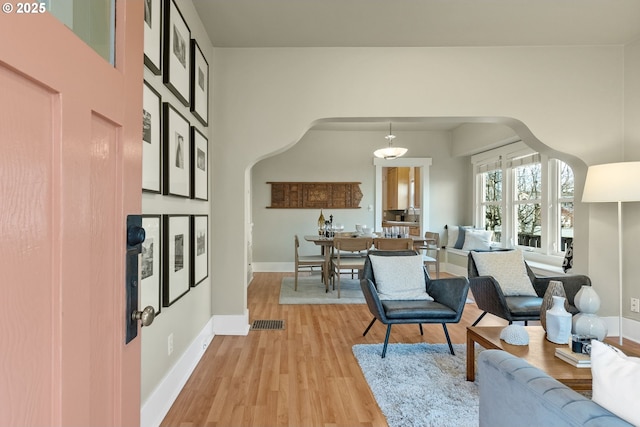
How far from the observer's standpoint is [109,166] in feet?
2.69

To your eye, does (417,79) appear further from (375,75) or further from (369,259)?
(369,259)

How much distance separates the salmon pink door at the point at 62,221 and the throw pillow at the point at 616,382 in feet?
4.07

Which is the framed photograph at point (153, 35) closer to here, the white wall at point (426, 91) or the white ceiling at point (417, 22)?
the white ceiling at point (417, 22)

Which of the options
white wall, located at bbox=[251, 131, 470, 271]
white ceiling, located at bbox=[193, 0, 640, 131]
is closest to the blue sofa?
white ceiling, located at bbox=[193, 0, 640, 131]

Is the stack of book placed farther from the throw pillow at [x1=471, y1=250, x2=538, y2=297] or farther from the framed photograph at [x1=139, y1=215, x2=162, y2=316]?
the framed photograph at [x1=139, y1=215, x2=162, y2=316]

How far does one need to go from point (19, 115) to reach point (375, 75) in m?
3.26

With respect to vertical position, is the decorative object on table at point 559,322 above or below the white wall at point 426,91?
below

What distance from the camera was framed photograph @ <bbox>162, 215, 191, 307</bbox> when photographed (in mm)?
2105

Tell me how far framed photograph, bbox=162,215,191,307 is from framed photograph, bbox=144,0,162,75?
0.85 metres

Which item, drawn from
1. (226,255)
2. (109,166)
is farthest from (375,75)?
(109,166)

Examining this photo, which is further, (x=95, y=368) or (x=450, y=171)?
(x=450, y=171)

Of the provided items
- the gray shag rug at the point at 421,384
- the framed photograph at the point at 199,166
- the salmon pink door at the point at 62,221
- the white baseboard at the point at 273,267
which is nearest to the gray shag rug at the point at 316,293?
the white baseboard at the point at 273,267

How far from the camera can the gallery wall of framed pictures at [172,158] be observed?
1839 mm

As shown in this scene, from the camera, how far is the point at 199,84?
285 centimetres
